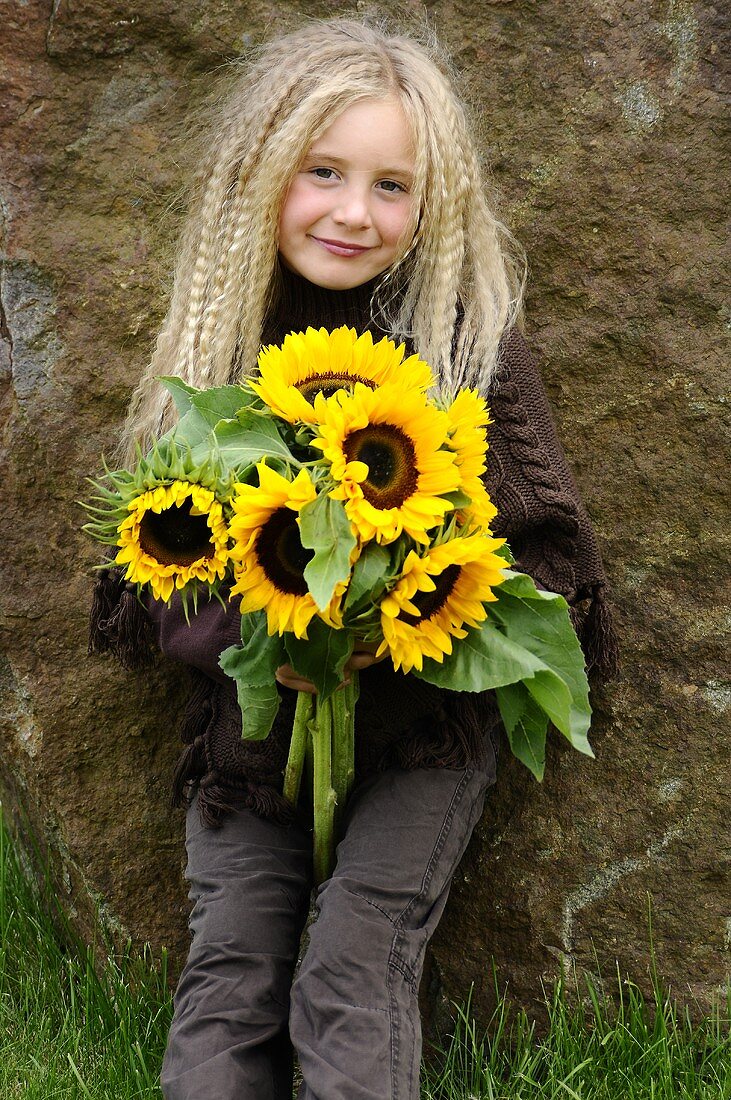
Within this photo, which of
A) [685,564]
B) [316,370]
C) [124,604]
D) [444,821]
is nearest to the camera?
[316,370]

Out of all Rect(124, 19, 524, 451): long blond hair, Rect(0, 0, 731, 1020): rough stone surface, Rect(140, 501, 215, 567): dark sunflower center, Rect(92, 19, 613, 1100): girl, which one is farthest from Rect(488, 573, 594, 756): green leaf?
Rect(0, 0, 731, 1020): rough stone surface

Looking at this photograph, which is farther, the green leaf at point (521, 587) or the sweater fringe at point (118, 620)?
the sweater fringe at point (118, 620)

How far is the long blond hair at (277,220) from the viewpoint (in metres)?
2.04

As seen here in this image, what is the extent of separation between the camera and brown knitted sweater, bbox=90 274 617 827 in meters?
1.94

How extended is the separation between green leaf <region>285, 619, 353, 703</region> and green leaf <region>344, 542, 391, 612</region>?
0.14 meters

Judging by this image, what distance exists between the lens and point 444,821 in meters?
1.92

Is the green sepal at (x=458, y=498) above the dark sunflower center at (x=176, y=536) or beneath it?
above

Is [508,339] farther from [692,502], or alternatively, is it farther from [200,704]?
[200,704]

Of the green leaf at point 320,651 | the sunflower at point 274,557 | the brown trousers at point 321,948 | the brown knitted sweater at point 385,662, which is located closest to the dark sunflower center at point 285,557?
the sunflower at point 274,557

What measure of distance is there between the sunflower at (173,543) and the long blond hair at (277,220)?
0.66m

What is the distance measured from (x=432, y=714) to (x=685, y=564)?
0.61 meters

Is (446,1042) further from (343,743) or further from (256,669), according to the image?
(256,669)

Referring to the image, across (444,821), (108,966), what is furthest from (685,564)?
(108,966)

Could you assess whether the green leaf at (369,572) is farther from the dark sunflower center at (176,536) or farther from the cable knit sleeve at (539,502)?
the cable knit sleeve at (539,502)
